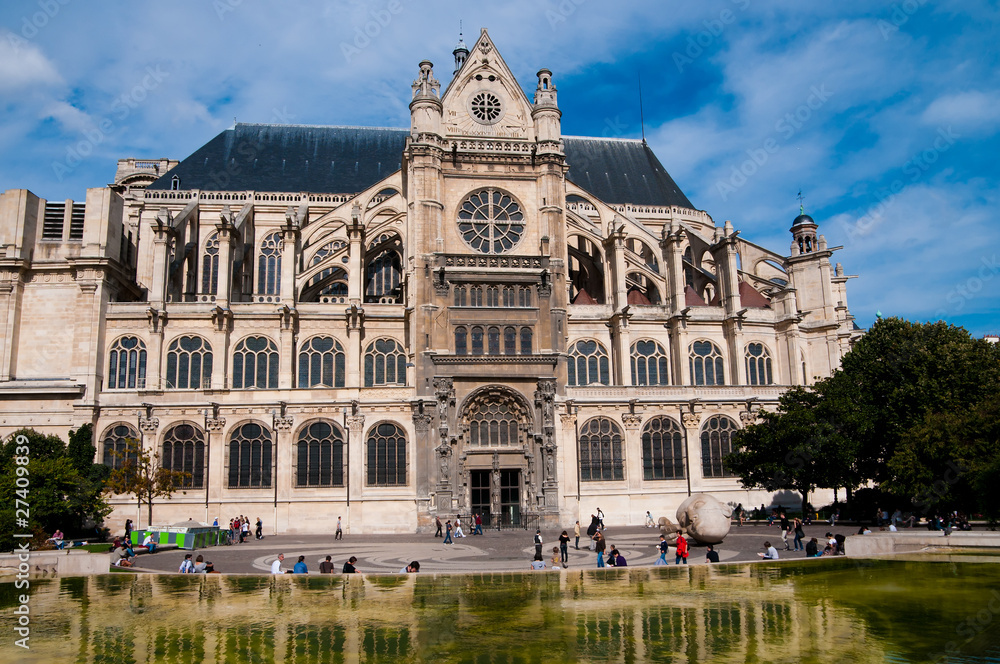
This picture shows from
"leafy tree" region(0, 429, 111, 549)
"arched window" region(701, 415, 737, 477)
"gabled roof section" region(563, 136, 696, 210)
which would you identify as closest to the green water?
"leafy tree" region(0, 429, 111, 549)

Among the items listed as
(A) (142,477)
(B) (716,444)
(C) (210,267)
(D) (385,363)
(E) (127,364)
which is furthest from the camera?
(C) (210,267)

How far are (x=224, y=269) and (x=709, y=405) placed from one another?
29.1m

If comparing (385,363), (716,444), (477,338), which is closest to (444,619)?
(477,338)

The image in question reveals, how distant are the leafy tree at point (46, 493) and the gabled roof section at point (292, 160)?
79.0ft

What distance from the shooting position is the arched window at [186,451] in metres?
38.4

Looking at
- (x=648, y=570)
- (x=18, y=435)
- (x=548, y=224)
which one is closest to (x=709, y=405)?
(x=548, y=224)

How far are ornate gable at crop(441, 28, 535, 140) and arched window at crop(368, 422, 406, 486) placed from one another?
751 inches

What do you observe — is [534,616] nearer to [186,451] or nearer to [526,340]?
[526,340]

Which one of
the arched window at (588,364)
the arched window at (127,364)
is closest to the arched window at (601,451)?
the arched window at (588,364)

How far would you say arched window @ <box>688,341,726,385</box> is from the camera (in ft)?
149

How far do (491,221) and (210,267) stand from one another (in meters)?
20.1

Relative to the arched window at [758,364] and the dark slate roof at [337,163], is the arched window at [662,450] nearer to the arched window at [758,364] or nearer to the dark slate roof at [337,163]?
the arched window at [758,364]

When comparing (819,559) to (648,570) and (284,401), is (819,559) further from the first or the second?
(284,401)

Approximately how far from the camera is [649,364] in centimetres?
4506
